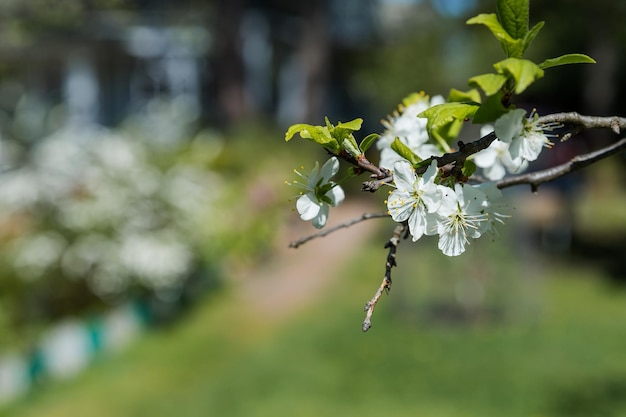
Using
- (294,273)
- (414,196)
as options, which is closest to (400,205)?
(414,196)

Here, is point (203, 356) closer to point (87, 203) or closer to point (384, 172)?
point (87, 203)

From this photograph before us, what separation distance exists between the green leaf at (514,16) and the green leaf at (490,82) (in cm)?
13

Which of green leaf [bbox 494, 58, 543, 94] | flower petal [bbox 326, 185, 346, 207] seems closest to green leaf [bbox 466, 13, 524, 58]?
green leaf [bbox 494, 58, 543, 94]

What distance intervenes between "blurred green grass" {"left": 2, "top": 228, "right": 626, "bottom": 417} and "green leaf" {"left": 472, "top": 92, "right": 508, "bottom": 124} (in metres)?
3.86

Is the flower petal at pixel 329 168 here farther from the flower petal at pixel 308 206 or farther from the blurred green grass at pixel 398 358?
the blurred green grass at pixel 398 358

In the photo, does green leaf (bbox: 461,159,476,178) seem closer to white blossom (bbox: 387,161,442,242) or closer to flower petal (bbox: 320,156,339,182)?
white blossom (bbox: 387,161,442,242)

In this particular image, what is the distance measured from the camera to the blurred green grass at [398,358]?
4812 mm

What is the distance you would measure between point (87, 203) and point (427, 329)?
308 centimetres

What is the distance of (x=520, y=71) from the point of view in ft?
3.00

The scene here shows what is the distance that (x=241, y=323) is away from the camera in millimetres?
6547

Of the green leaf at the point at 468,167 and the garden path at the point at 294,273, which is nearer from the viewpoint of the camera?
the green leaf at the point at 468,167

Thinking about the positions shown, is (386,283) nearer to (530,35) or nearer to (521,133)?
(521,133)

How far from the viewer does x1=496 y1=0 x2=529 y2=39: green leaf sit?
1030mm

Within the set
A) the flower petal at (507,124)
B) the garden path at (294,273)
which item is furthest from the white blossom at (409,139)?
the garden path at (294,273)
